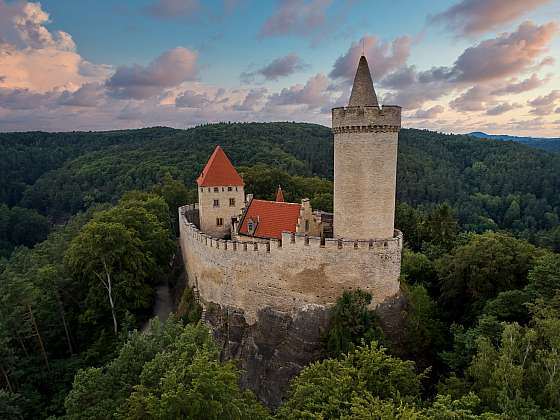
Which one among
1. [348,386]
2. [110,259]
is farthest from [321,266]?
[110,259]

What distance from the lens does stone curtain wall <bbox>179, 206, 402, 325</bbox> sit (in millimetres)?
21344

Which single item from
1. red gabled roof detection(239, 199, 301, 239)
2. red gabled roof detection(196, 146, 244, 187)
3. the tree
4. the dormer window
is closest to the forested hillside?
the tree

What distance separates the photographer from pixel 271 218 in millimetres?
26031

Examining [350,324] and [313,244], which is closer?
[350,324]

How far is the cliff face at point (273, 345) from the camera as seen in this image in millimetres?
21734

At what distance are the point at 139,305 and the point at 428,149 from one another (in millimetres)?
131425

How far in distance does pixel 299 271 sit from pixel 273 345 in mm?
4703

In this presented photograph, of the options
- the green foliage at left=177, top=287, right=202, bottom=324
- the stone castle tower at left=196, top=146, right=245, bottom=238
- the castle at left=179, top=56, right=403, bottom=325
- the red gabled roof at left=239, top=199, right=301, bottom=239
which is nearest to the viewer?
→ the castle at left=179, top=56, right=403, bottom=325

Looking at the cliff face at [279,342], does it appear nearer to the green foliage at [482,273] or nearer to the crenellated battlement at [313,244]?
the crenellated battlement at [313,244]

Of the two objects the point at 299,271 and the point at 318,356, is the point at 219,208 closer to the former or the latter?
the point at 299,271

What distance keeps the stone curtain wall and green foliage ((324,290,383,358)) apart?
0.54m

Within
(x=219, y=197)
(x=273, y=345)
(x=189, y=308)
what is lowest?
(x=273, y=345)

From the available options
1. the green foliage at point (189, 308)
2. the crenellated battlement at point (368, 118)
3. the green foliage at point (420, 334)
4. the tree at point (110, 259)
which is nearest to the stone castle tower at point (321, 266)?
the crenellated battlement at point (368, 118)

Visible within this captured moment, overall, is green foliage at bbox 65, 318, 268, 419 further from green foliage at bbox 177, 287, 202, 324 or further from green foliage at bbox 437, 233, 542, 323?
green foliage at bbox 437, 233, 542, 323
